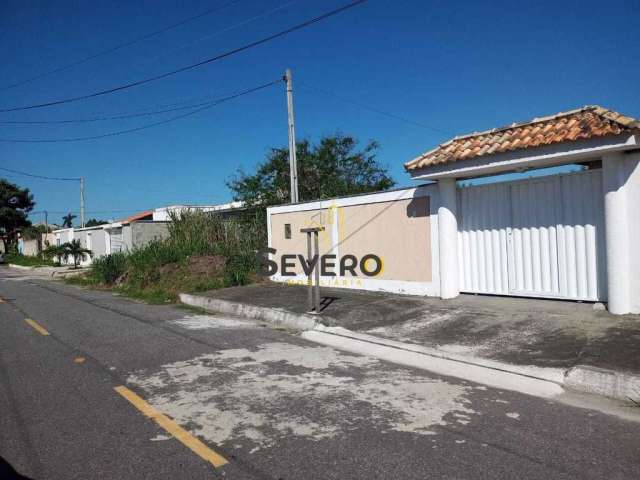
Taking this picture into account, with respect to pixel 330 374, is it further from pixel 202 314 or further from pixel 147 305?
pixel 147 305

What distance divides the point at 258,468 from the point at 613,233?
21.8 feet

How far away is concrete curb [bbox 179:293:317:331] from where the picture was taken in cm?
959

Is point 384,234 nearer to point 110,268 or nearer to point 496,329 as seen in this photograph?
point 496,329

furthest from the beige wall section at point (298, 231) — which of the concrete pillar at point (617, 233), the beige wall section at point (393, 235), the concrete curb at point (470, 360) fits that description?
the concrete pillar at point (617, 233)

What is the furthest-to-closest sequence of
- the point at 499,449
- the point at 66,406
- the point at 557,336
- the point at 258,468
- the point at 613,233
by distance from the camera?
the point at 613,233 → the point at 557,336 → the point at 66,406 → the point at 499,449 → the point at 258,468

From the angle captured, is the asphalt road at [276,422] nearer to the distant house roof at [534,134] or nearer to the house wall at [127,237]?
the distant house roof at [534,134]

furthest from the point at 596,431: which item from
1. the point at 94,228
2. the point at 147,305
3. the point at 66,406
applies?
the point at 94,228

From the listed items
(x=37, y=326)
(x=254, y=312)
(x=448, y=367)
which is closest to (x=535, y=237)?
(x=448, y=367)

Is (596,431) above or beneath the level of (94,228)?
beneath

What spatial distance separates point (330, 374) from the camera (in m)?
6.27

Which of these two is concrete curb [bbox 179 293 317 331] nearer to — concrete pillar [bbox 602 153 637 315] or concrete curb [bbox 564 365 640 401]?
concrete curb [bbox 564 365 640 401]

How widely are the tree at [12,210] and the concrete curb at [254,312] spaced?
49753mm

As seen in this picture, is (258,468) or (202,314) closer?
(258,468)

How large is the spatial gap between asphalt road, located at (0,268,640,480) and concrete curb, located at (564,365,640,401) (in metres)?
0.61
